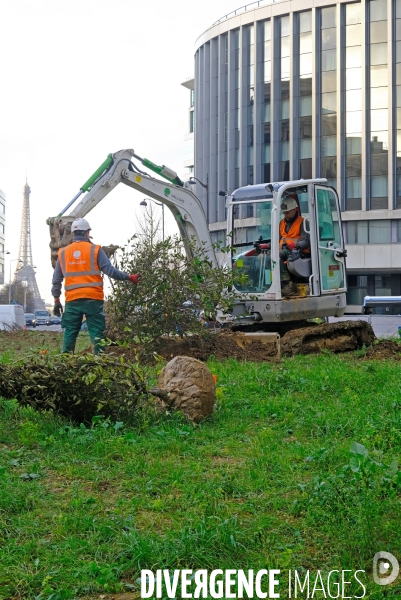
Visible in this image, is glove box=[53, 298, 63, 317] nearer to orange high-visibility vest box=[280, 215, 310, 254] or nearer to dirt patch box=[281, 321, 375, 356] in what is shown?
dirt patch box=[281, 321, 375, 356]

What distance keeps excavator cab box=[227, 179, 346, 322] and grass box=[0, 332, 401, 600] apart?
595cm

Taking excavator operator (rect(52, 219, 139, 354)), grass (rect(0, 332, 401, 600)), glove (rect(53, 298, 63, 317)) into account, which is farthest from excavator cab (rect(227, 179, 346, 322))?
grass (rect(0, 332, 401, 600))

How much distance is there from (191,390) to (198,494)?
2.37 m

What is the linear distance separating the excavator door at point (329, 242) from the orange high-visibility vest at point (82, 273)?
481cm

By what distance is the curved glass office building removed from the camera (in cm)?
5822

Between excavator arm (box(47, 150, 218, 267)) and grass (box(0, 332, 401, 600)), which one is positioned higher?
excavator arm (box(47, 150, 218, 267))

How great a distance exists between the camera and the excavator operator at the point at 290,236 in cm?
1416

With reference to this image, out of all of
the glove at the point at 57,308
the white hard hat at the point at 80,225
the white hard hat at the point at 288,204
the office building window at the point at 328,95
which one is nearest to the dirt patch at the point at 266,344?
the glove at the point at 57,308

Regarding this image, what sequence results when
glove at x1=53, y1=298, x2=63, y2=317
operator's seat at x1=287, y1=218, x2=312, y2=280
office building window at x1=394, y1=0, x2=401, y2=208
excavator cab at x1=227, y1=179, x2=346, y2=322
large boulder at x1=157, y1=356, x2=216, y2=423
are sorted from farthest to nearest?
office building window at x1=394, y1=0, x2=401, y2=208 → operator's seat at x1=287, y1=218, x2=312, y2=280 → excavator cab at x1=227, y1=179, x2=346, y2=322 → glove at x1=53, y1=298, x2=63, y2=317 → large boulder at x1=157, y1=356, x2=216, y2=423

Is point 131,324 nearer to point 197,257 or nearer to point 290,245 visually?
point 197,257

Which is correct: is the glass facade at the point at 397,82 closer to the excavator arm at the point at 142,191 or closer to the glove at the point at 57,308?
the excavator arm at the point at 142,191

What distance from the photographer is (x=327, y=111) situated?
59.8 metres

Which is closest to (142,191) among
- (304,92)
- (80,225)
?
(80,225)

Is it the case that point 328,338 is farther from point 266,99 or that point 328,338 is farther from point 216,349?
point 266,99
